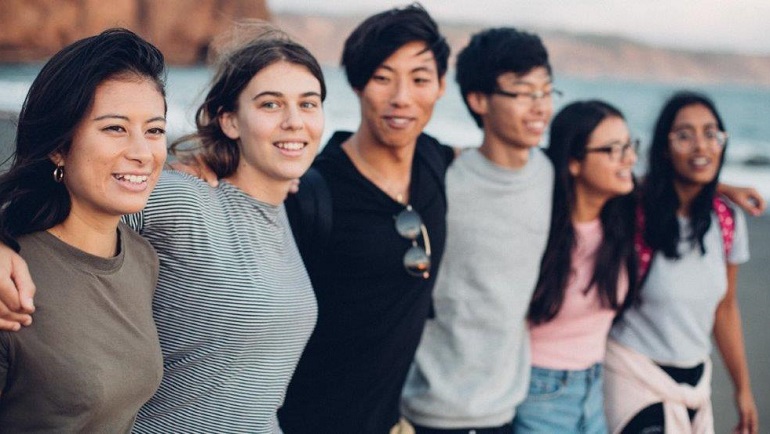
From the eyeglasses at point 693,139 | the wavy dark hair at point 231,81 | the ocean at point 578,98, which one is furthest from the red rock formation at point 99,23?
the wavy dark hair at point 231,81

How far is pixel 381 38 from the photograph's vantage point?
3330 millimetres

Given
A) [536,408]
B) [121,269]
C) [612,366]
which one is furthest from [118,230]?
[612,366]

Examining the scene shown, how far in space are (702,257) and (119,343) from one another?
284 centimetres

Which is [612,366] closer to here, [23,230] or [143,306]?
[143,306]

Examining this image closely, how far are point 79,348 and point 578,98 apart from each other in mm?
23754

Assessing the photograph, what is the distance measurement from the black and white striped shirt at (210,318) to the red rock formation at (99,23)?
23550mm

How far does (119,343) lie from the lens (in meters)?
1.95

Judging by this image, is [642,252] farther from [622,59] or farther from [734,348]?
[622,59]

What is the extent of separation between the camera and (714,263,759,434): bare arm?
411cm

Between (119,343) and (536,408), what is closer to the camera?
(119,343)

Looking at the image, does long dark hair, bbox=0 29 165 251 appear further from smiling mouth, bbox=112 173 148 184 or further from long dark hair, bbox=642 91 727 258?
long dark hair, bbox=642 91 727 258

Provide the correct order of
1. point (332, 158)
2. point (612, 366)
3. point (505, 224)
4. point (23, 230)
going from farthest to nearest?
point (612, 366) → point (505, 224) → point (332, 158) → point (23, 230)

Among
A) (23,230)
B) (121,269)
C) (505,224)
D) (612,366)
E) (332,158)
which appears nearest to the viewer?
(23,230)

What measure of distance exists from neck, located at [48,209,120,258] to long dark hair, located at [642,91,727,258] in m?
2.59
